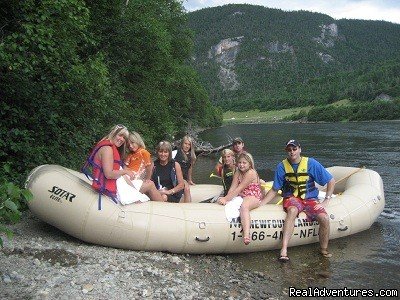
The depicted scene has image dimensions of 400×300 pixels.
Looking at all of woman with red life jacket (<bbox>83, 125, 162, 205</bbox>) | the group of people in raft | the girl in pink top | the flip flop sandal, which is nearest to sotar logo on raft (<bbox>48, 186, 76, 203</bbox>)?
woman with red life jacket (<bbox>83, 125, 162, 205</bbox>)

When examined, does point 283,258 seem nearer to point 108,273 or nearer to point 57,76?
point 108,273

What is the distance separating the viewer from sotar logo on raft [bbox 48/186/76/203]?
6156 mm

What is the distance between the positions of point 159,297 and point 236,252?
2423mm

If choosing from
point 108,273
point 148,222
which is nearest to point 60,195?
point 148,222

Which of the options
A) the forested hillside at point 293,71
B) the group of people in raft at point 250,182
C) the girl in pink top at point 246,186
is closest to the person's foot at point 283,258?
the group of people in raft at point 250,182

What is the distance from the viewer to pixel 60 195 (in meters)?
6.17

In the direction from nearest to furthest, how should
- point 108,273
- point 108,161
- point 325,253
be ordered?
point 108,273 < point 108,161 < point 325,253

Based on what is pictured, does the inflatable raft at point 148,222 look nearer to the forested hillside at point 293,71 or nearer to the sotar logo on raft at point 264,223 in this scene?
the sotar logo on raft at point 264,223

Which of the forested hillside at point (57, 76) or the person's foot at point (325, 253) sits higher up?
the forested hillside at point (57, 76)

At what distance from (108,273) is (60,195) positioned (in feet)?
5.20

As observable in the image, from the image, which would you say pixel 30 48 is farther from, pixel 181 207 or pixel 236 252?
pixel 236 252

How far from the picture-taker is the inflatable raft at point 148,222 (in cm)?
613

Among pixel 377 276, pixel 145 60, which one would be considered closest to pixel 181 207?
pixel 377 276

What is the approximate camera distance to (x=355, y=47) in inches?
7766
